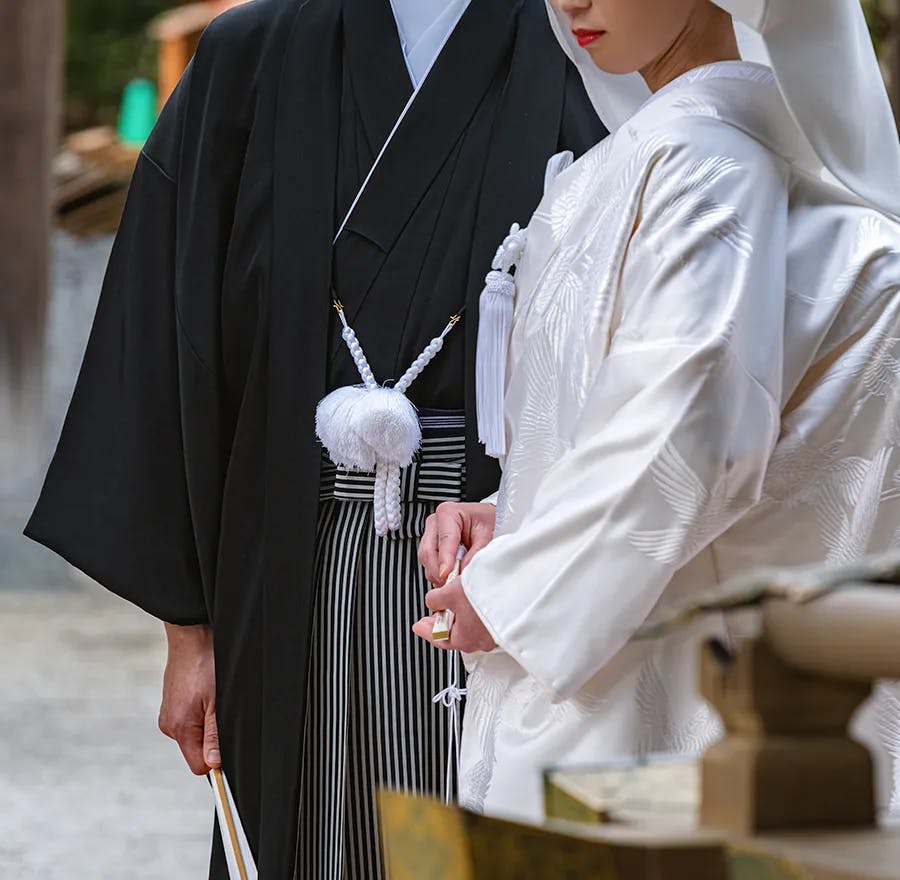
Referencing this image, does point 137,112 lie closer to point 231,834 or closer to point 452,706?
point 231,834

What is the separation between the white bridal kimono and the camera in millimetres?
1528

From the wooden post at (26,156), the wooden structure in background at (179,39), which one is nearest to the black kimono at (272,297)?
the wooden post at (26,156)

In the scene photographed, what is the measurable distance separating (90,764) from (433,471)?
3.39 meters

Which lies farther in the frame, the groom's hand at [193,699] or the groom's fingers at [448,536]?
the groom's hand at [193,699]

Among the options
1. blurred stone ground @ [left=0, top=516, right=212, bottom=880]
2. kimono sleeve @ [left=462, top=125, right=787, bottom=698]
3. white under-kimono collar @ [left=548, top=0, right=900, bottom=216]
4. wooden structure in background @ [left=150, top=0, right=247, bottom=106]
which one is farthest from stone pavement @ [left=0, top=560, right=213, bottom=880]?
wooden structure in background @ [left=150, top=0, right=247, bottom=106]

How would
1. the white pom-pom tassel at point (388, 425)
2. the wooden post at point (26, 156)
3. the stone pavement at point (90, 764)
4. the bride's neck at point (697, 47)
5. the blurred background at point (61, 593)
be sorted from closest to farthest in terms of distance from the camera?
the bride's neck at point (697, 47) < the white pom-pom tassel at point (388, 425) < the stone pavement at point (90, 764) < the blurred background at point (61, 593) < the wooden post at point (26, 156)

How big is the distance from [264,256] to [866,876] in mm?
1579

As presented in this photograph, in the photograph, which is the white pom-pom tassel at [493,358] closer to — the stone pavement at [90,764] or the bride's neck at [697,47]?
the bride's neck at [697,47]

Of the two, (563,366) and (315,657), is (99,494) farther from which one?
(563,366)

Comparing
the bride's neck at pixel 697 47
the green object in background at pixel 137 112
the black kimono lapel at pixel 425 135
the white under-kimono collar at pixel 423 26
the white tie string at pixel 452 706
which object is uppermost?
the bride's neck at pixel 697 47

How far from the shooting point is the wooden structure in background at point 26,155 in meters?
8.56

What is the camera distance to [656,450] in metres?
1.52

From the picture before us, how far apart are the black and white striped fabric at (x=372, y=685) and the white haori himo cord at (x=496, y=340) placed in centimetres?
13

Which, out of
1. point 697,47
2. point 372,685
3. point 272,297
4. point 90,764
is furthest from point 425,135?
point 90,764
